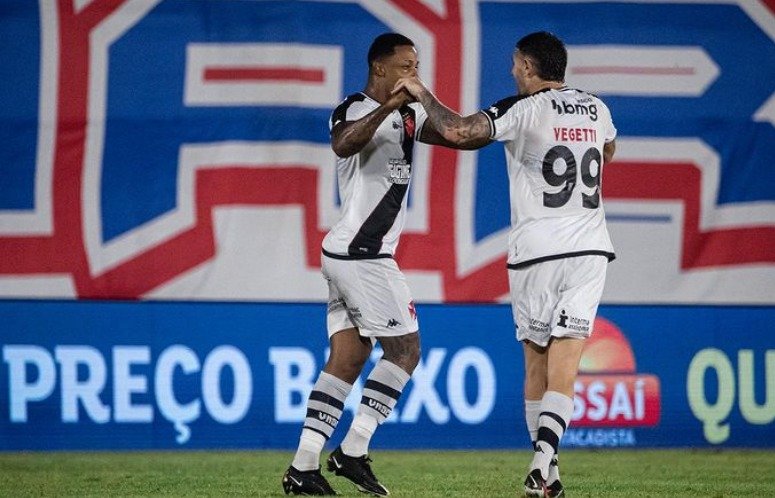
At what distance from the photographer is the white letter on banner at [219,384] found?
9.77 metres

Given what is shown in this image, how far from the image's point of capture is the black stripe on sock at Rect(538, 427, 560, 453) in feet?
20.5

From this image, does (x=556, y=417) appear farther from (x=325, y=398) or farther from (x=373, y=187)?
(x=373, y=187)

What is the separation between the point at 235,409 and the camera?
386 inches

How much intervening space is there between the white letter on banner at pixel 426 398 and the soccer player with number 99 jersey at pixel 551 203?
3.39 metres

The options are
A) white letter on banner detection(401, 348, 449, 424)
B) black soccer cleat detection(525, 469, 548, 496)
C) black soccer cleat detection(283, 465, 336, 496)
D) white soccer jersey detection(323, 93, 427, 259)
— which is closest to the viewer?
black soccer cleat detection(525, 469, 548, 496)

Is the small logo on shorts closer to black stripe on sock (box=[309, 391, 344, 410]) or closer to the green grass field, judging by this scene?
the green grass field

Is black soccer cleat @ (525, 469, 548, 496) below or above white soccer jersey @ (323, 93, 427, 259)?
below

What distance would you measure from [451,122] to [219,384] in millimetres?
3998

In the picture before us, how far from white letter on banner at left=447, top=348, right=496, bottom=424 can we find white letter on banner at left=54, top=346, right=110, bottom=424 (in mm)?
2309

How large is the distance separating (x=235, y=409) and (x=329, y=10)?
2.79 metres

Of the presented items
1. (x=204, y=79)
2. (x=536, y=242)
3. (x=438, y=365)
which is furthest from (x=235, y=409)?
(x=536, y=242)

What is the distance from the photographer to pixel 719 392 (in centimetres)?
1021

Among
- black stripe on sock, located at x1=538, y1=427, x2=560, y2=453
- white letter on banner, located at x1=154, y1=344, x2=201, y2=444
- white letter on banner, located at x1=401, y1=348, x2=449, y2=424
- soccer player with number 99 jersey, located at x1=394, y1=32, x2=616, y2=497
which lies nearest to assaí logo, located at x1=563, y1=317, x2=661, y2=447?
white letter on banner, located at x1=401, y1=348, x2=449, y2=424

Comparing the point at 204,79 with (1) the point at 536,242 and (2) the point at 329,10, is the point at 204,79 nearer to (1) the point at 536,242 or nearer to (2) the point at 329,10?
(2) the point at 329,10
